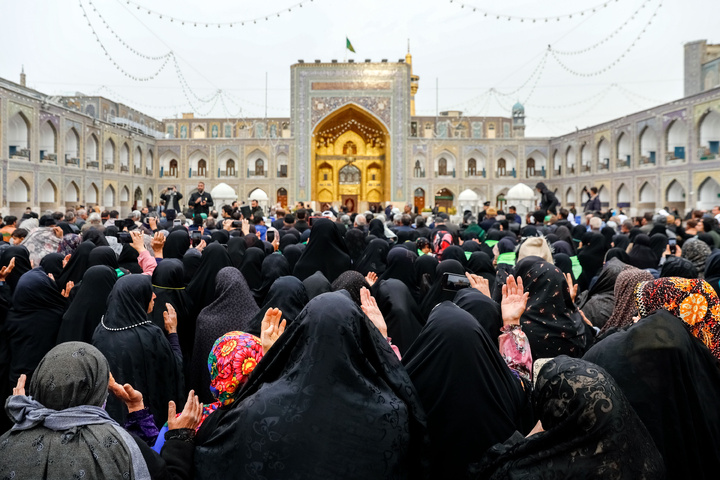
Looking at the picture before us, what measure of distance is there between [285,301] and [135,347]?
749 millimetres

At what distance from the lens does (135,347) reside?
2.63 metres

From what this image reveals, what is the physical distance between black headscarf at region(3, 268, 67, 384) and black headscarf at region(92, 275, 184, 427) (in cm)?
100

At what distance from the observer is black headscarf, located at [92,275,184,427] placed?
259 centimetres

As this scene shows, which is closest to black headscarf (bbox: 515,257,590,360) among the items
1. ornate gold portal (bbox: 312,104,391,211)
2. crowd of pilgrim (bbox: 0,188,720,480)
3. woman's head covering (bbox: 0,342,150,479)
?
crowd of pilgrim (bbox: 0,188,720,480)

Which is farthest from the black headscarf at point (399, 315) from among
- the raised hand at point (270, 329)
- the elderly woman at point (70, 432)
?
the elderly woman at point (70, 432)

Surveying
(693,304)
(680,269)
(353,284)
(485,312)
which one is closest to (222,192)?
(353,284)

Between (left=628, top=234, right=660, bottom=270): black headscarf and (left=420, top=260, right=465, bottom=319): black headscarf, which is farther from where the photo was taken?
(left=628, top=234, right=660, bottom=270): black headscarf

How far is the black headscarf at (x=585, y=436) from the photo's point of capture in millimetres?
1400

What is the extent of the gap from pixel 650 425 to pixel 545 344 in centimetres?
85

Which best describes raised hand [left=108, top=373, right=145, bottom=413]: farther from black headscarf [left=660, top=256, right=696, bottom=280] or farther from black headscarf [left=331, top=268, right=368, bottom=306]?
black headscarf [left=660, top=256, right=696, bottom=280]

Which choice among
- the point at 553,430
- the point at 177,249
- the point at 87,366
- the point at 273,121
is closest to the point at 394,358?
the point at 553,430

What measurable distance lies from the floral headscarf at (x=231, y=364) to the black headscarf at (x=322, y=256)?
2.76 metres

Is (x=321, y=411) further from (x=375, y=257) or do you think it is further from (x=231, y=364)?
(x=375, y=257)

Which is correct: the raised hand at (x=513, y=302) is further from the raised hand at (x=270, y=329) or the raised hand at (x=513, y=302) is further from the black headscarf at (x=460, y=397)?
the raised hand at (x=270, y=329)
